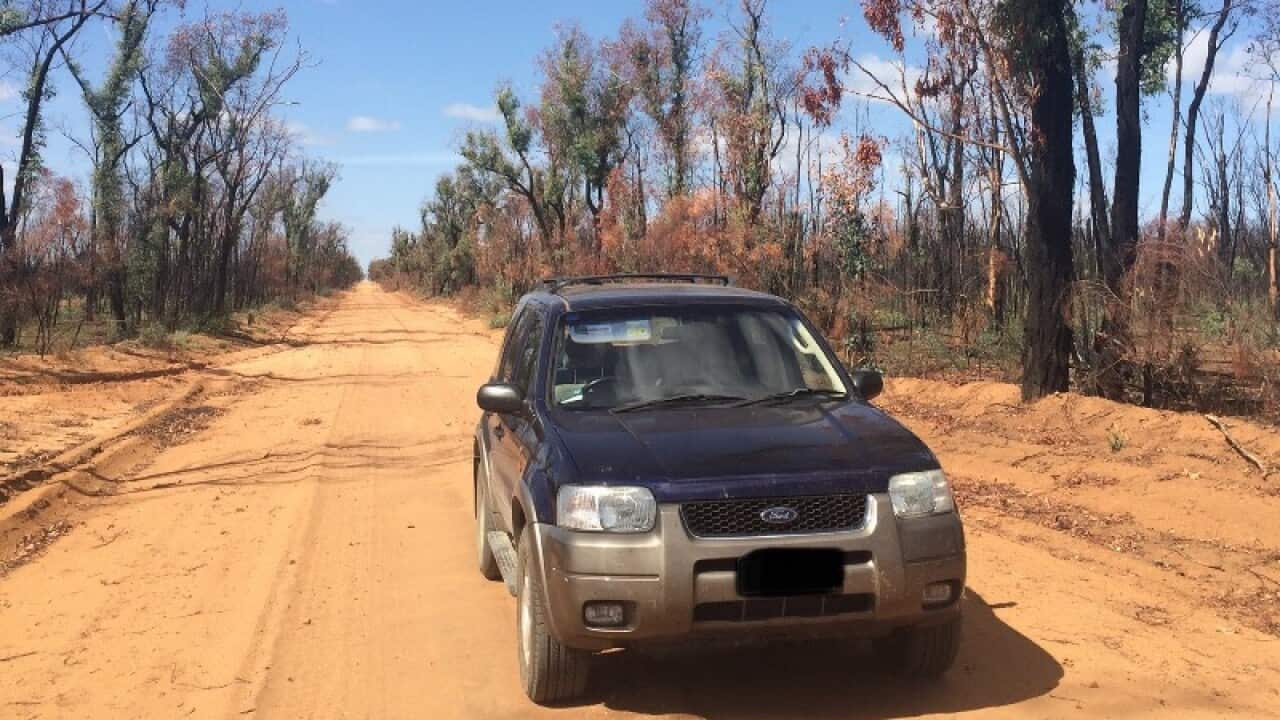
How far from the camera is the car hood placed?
3.91 m

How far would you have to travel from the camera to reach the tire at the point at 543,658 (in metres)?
4.21

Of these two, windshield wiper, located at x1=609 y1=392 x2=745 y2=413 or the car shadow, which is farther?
windshield wiper, located at x1=609 y1=392 x2=745 y2=413

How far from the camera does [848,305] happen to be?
1639 centimetres

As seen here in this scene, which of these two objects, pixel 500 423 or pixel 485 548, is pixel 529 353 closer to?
pixel 500 423

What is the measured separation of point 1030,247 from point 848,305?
13.9 ft

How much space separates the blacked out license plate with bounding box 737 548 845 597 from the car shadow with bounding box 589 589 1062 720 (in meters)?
0.46

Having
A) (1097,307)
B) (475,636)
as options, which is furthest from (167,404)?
(1097,307)

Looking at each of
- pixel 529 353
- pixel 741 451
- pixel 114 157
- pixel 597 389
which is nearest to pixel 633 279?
pixel 529 353

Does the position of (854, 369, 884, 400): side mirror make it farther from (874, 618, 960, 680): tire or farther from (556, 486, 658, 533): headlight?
(556, 486, 658, 533): headlight

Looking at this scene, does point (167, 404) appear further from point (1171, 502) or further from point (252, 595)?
point (1171, 502)

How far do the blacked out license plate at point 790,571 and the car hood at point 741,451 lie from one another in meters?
0.23

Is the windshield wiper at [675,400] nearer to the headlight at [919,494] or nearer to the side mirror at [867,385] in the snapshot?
the side mirror at [867,385]

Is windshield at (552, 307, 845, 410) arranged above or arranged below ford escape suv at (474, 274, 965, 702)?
above

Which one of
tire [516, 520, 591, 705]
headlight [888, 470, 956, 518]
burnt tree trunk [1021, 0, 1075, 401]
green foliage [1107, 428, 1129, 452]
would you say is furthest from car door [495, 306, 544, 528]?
burnt tree trunk [1021, 0, 1075, 401]
